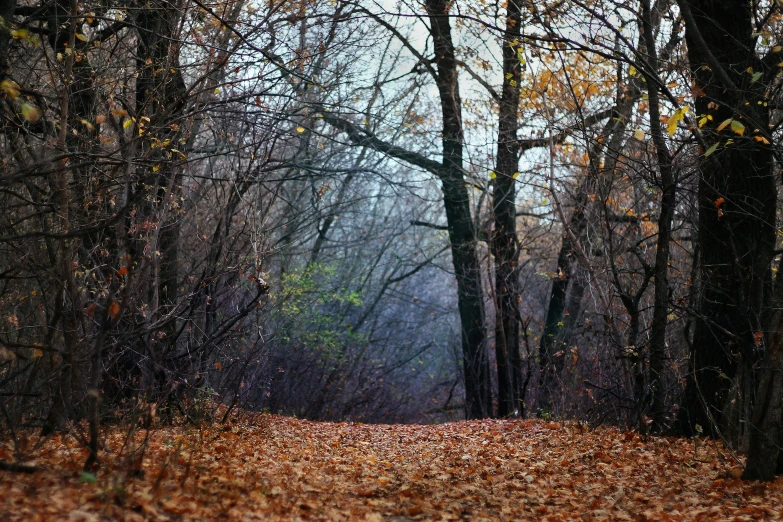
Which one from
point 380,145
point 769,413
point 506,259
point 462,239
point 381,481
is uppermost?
point 380,145

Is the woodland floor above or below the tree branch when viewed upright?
below

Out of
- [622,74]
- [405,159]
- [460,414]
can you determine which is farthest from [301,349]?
[622,74]

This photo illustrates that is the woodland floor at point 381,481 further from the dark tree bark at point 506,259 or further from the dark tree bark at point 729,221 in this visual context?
the dark tree bark at point 506,259

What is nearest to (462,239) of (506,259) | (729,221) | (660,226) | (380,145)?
(506,259)

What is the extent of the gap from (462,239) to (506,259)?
5.79 feet

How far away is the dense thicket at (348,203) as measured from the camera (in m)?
6.51

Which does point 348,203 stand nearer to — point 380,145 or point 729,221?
point 380,145

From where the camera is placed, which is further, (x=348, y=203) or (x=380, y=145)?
(x=348, y=203)

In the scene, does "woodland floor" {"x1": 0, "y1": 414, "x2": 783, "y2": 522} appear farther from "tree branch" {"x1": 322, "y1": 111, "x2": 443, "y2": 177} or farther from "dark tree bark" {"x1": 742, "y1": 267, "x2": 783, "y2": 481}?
"tree branch" {"x1": 322, "y1": 111, "x2": 443, "y2": 177}

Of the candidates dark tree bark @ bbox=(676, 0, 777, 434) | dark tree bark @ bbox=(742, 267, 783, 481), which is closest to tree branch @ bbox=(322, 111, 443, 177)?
dark tree bark @ bbox=(676, 0, 777, 434)

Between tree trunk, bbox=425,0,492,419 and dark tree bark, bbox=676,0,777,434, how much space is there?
292 inches

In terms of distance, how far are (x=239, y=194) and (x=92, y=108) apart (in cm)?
204

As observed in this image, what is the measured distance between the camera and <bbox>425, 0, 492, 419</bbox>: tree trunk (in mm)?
15609

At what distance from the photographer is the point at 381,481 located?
251 inches
